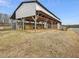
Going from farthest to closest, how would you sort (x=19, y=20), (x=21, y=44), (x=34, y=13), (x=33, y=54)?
(x=19, y=20)
(x=34, y=13)
(x=21, y=44)
(x=33, y=54)

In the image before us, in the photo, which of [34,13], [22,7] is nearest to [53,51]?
[34,13]

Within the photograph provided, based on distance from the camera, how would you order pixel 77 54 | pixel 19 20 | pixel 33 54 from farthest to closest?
pixel 19 20 < pixel 77 54 < pixel 33 54

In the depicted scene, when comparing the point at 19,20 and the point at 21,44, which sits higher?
the point at 19,20

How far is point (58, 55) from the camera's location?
6586mm

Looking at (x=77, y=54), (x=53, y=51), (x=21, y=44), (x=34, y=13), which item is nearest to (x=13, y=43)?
(x=21, y=44)

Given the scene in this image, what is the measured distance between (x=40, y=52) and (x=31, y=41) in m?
1.38

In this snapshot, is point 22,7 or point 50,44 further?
point 22,7

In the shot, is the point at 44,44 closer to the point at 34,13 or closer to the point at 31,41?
the point at 31,41

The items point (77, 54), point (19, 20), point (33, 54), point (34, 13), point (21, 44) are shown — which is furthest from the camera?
point (19, 20)

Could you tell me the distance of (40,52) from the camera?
677cm

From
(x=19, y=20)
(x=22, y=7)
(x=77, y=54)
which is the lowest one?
(x=77, y=54)

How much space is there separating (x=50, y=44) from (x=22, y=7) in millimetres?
6987

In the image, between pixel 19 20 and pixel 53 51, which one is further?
pixel 19 20

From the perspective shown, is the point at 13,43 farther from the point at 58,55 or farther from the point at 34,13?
the point at 34,13
